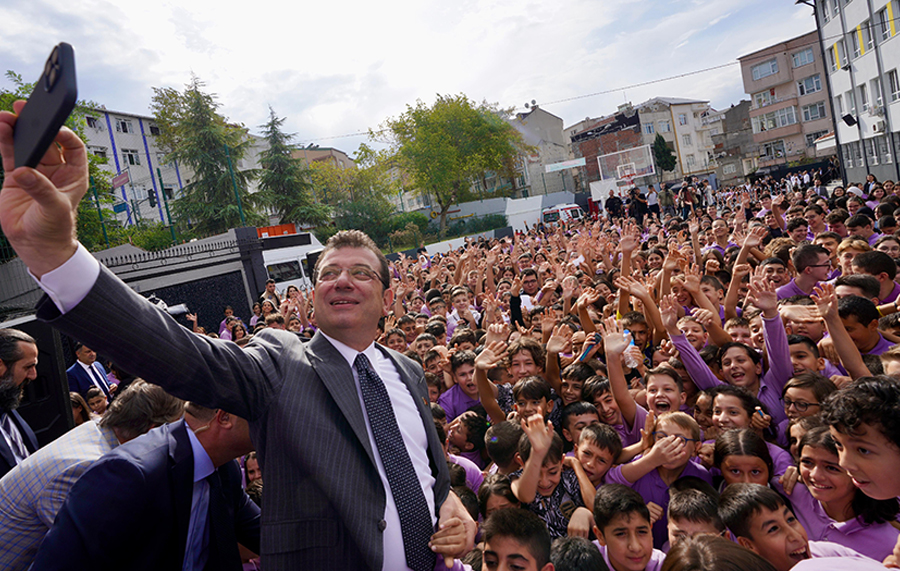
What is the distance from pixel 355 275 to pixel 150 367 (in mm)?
795

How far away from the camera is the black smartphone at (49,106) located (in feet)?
3.31

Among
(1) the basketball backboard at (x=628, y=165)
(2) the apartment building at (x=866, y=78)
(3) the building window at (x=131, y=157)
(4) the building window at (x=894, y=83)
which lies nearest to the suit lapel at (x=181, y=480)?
(2) the apartment building at (x=866, y=78)

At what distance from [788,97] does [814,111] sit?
2.78 metres

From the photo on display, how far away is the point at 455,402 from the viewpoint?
4715 millimetres

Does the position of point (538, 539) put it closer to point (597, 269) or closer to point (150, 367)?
point (150, 367)

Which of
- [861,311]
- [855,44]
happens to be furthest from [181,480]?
[855,44]

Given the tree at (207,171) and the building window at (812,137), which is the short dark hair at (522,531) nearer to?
the tree at (207,171)

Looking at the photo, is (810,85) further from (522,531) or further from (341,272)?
(341,272)

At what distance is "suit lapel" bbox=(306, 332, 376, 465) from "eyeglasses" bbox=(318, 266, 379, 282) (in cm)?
25

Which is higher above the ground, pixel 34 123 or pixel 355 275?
pixel 34 123

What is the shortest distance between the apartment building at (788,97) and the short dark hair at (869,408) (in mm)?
57925

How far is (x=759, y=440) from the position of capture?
2971mm

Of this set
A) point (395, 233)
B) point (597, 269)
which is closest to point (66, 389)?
point (597, 269)

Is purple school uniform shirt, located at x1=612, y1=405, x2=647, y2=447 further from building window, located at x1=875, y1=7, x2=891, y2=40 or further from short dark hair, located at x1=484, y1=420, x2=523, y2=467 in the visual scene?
building window, located at x1=875, y1=7, x2=891, y2=40
